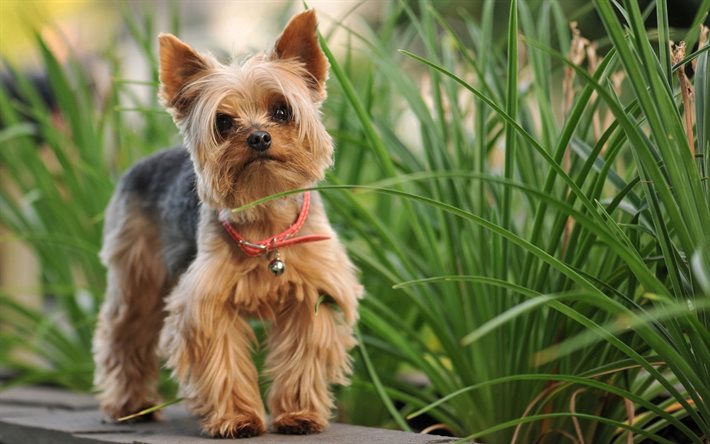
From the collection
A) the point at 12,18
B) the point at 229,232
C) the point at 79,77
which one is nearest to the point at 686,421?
the point at 229,232

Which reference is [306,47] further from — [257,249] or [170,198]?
[170,198]

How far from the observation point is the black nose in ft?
7.32

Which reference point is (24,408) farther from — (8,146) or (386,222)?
(386,222)

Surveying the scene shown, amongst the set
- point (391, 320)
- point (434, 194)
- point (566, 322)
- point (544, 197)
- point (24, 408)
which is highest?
point (544, 197)

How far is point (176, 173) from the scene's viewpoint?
2.95 m

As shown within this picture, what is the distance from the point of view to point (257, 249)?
242 cm

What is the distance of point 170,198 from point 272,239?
569 millimetres

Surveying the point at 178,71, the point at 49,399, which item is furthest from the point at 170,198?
the point at 49,399

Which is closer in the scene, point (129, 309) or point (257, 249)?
point (257, 249)

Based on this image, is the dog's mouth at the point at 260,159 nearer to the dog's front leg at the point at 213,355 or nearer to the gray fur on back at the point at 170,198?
the dog's front leg at the point at 213,355

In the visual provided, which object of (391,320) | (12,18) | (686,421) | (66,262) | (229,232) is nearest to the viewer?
(229,232)

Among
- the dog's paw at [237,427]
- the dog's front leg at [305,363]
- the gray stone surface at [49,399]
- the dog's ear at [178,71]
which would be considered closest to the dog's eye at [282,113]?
the dog's ear at [178,71]

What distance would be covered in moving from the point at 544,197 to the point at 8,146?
3.22m

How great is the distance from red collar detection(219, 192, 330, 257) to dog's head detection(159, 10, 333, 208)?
0.09m
